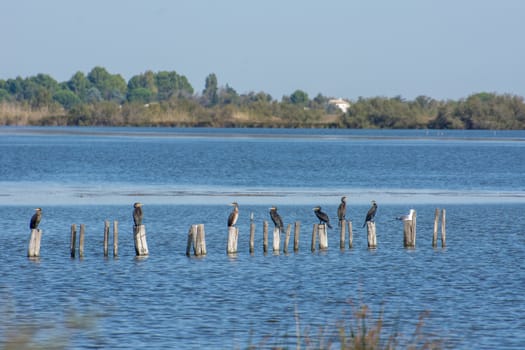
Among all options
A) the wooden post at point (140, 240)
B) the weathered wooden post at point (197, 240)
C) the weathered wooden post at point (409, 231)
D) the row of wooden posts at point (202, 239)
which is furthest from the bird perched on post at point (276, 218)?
the weathered wooden post at point (409, 231)

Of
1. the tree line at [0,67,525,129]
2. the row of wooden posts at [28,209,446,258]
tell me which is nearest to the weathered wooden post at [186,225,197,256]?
the row of wooden posts at [28,209,446,258]

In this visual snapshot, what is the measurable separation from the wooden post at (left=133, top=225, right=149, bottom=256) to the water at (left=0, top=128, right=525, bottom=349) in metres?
0.44

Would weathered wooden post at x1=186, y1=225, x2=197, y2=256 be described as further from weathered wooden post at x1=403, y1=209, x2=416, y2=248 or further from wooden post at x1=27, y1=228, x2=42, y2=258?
weathered wooden post at x1=403, y1=209, x2=416, y2=248

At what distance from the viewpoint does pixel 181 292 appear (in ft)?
68.1

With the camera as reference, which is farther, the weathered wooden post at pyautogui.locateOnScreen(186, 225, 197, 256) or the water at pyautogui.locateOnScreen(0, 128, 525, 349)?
the weathered wooden post at pyautogui.locateOnScreen(186, 225, 197, 256)

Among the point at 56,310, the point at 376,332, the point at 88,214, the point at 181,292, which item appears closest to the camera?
the point at 376,332

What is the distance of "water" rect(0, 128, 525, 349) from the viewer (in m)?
17.4

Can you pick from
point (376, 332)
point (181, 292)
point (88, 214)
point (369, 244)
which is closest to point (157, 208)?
point (88, 214)

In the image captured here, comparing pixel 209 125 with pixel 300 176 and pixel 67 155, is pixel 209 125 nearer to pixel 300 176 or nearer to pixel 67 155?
pixel 67 155

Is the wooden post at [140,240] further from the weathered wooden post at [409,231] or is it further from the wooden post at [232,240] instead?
the weathered wooden post at [409,231]

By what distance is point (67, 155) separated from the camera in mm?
80062

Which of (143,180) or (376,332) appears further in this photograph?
(143,180)

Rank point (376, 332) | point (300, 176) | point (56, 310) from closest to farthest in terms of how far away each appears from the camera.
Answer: point (376, 332) → point (56, 310) → point (300, 176)

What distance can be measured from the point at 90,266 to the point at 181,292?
3865 millimetres
